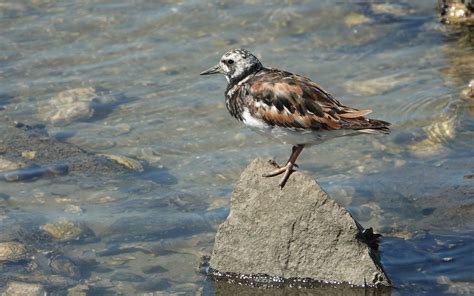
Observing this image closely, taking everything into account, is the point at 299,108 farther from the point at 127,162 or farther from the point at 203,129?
the point at 203,129

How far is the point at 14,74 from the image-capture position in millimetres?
10414

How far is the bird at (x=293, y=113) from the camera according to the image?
6.05m

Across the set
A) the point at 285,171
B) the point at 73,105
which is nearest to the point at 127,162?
the point at 73,105

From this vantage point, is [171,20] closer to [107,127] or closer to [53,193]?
[107,127]

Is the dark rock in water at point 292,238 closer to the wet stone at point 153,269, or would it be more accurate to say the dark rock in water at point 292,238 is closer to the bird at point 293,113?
the bird at point 293,113

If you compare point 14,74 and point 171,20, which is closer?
point 14,74

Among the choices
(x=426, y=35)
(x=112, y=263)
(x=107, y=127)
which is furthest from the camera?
(x=426, y=35)

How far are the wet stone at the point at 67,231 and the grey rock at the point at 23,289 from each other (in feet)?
2.54

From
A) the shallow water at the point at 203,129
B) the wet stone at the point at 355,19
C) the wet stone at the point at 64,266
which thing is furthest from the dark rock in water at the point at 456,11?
the wet stone at the point at 64,266

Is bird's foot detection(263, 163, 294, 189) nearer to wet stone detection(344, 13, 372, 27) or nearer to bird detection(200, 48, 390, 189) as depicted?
bird detection(200, 48, 390, 189)

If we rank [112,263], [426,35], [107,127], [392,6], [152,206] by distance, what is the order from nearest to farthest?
[112,263], [152,206], [107,127], [426,35], [392,6]

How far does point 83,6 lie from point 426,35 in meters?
4.70

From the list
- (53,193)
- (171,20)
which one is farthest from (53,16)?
(53,193)

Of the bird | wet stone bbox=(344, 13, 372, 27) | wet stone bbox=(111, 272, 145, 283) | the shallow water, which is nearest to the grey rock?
the shallow water
